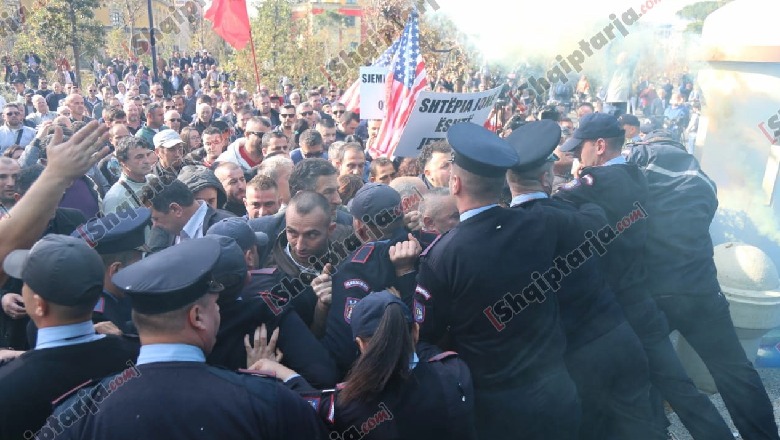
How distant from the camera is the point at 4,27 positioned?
25.2 meters

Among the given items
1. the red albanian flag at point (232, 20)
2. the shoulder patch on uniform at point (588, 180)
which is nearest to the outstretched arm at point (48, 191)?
the shoulder patch on uniform at point (588, 180)

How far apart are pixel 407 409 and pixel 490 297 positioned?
732 millimetres

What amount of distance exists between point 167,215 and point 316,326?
1.64m

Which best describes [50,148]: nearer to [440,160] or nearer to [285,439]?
[285,439]

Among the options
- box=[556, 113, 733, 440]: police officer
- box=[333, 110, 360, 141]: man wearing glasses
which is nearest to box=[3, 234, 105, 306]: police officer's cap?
box=[556, 113, 733, 440]: police officer

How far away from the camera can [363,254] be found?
300cm

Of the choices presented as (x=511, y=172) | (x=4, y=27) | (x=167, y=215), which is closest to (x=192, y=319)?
(x=511, y=172)

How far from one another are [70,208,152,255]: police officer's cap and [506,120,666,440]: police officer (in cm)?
200

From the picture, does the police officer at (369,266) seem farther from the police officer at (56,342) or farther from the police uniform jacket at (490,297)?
the police officer at (56,342)

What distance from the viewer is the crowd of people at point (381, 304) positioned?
6.35 ft

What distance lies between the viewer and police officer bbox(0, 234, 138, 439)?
208 centimetres

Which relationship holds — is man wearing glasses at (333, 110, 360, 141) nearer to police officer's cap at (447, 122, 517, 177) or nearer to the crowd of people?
the crowd of people

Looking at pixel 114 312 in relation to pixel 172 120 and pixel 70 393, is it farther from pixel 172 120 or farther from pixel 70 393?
pixel 172 120

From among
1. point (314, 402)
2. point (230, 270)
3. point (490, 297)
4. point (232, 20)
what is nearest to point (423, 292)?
point (490, 297)
